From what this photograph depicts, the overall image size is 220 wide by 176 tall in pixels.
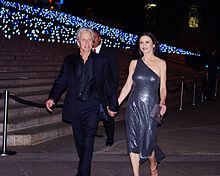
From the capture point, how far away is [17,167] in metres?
7.39

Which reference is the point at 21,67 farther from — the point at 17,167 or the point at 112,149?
the point at 17,167

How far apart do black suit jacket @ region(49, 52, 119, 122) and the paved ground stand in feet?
3.94

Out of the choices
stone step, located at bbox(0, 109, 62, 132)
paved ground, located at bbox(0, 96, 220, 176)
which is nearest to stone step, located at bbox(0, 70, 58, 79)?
stone step, located at bbox(0, 109, 62, 132)

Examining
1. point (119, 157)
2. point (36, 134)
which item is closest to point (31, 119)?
point (36, 134)

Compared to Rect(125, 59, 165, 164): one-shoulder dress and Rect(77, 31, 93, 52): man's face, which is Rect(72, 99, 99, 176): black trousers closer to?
Rect(125, 59, 165, 164): one-shoulder dress

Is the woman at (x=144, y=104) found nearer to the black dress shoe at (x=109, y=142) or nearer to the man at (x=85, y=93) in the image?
the man at (x=85, y=93)

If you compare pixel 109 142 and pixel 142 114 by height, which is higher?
pixel 142 114

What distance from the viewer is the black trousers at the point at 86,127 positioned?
6414 millimetres

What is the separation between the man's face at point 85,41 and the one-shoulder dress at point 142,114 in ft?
2.35

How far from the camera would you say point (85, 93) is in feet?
21.0

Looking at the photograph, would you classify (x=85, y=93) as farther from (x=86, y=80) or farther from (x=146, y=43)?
(x=146, y=43)

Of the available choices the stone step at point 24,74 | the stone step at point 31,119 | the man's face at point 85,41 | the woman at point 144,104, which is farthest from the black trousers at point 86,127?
the stone step at point 24,74

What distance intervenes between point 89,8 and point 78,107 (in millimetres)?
41376

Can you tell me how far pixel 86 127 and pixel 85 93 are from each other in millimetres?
443
